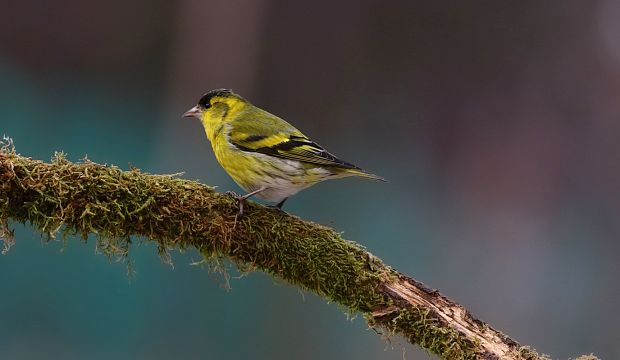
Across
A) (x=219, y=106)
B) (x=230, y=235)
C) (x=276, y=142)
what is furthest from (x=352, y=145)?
(x=230, y=235)

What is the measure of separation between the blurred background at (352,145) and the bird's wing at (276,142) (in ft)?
3.08

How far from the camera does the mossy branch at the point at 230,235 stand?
2.04m

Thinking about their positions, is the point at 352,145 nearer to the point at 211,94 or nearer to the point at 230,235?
the point at 211,94

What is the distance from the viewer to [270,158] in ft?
8.90

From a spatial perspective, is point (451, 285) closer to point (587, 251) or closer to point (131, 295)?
point (587, 251)

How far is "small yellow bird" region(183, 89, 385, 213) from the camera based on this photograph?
2660 mm

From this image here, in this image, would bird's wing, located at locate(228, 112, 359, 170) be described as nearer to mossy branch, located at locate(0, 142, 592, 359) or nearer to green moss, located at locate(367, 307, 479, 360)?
mossy branch, located at locate(0, 142, 592, 359)

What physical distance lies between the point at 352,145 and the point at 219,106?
1.26 m

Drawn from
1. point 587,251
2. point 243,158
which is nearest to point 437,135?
point 587,251

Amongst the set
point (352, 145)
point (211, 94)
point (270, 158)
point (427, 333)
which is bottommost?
point (427, 333)

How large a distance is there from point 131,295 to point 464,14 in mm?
2561

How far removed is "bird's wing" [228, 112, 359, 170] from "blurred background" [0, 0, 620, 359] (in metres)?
0.94

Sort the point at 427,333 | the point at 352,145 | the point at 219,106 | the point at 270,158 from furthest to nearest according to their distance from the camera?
the point at 352,145 → the point at 219,106 → the point at 270,158 → the point at 427,333

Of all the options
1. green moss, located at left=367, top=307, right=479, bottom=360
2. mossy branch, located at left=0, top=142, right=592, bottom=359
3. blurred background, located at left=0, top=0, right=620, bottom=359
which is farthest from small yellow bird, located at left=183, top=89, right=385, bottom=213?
blurred background, located at left=0, top=0, right=620, bottom=359
